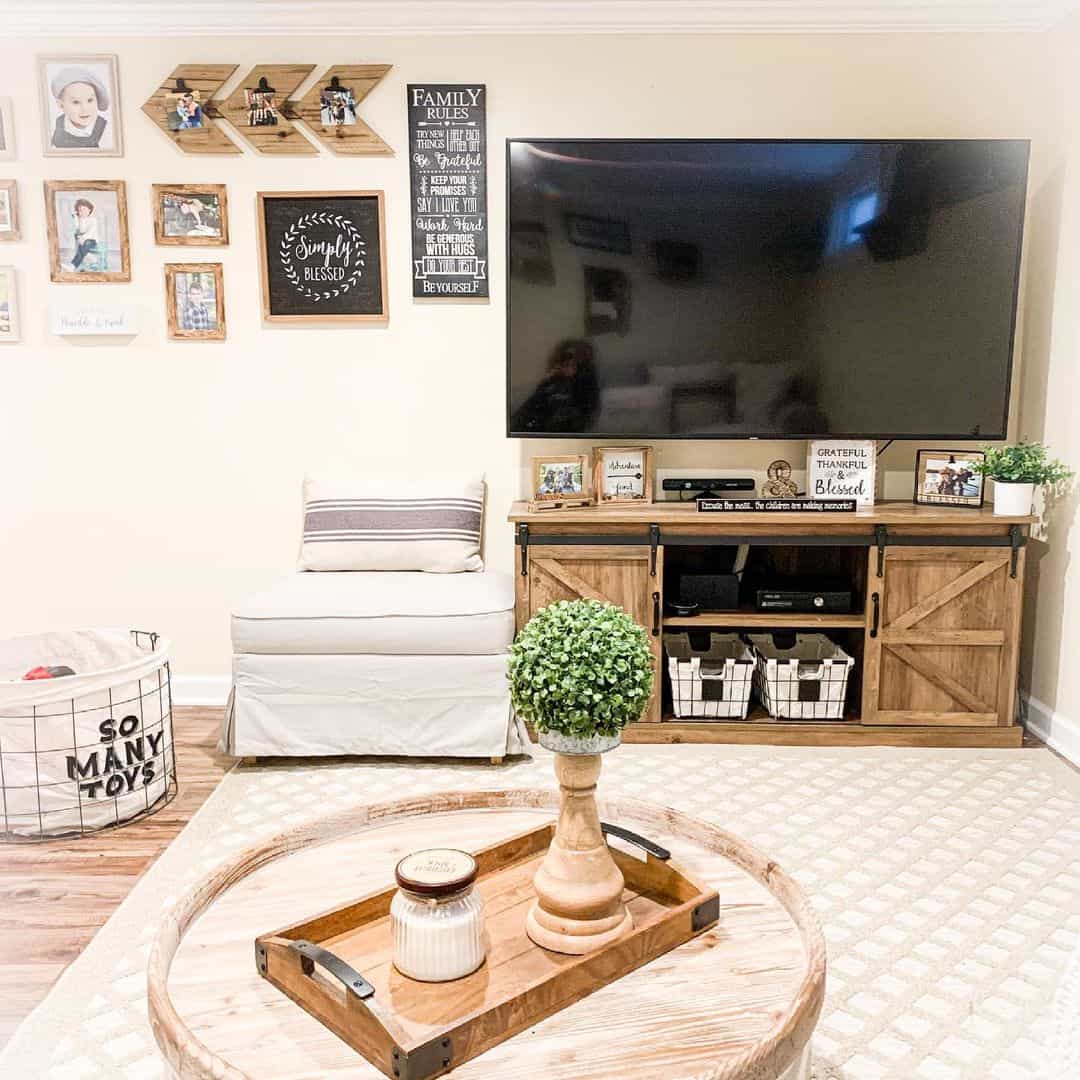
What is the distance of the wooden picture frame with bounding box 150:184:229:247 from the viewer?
348 centimetres

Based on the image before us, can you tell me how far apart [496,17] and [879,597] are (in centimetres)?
228

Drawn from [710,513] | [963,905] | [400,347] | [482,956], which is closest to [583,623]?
[482,956]

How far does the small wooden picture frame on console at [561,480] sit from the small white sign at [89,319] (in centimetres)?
153

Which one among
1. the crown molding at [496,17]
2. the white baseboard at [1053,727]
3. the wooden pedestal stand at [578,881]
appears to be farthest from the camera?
the crown molding at [496,17]

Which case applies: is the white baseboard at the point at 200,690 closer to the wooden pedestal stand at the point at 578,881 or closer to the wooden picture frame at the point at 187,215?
the wooden picture frame at the point at 187,215

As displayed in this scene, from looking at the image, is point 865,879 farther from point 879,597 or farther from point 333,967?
point 333,967

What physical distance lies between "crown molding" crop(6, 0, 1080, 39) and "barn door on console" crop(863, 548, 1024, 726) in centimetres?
179

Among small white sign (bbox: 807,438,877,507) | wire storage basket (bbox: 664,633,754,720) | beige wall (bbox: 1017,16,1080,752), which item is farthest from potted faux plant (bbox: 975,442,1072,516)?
wire storage basket (bbox: 664,633,754,720)

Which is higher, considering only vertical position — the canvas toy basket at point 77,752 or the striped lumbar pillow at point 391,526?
the striped lumbar pillow at point 391,526

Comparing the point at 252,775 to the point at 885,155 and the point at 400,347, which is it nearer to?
the point at 400,347

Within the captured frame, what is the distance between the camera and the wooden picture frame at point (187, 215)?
137 inches

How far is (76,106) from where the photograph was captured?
3.45 m

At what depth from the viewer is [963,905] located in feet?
7.27

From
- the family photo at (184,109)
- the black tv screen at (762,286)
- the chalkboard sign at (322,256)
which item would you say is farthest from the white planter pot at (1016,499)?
the family photo at (184,109)
